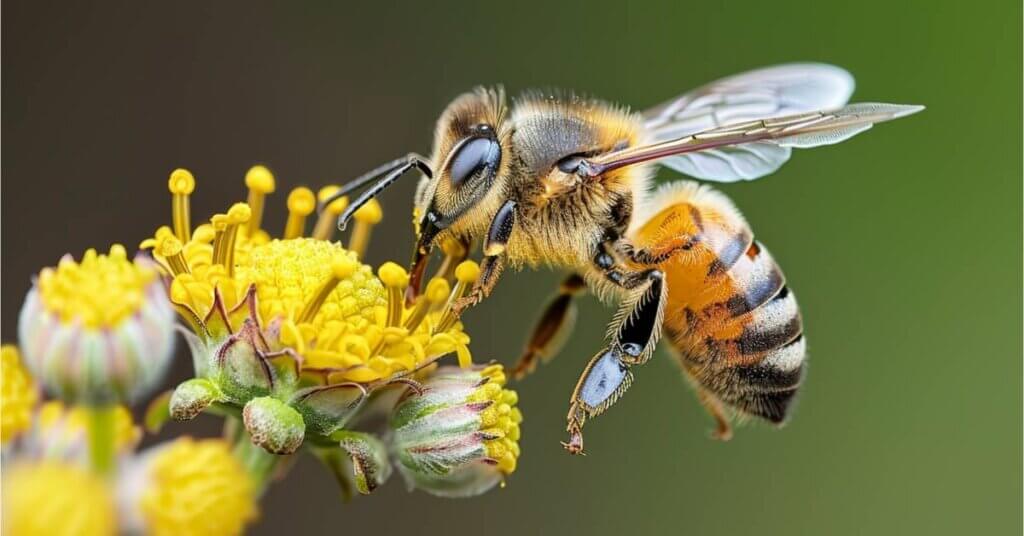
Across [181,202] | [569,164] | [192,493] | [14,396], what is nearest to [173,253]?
[181,202]

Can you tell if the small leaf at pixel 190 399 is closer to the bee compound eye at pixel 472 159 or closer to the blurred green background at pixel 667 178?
the bee compound eye at pixel 472 159

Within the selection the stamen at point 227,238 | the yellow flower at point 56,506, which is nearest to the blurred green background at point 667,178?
the stamen at point 227,238

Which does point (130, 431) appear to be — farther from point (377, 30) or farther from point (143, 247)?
point (377, 30)

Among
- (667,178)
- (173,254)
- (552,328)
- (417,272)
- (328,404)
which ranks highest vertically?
(173,254)

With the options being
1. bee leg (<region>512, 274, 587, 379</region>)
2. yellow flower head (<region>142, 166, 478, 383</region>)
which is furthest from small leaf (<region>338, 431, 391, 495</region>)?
bee leg (<region>512, 274, 587, 379</region>)

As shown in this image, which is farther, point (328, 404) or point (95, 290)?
point (328, 404)

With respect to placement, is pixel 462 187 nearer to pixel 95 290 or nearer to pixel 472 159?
pixel 472 159

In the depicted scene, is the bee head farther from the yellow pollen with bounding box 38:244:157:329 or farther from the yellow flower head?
the yellow pollen with bounding box 38:244:157:329
